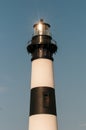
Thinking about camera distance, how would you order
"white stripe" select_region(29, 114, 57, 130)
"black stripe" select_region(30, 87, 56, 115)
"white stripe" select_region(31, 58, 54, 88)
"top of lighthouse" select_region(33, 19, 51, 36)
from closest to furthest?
"white stripe" select_region(29, 114, 57, 130)
"black stripe" select_region(30, 87, 56, 115)
"white stripe" select_region(31, 58, 54, 88)
"top of lighthouse" select_region(33, 19, 51, 36)

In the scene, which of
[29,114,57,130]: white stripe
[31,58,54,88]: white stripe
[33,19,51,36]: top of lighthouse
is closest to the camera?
[29,114,57,130]: white stripe

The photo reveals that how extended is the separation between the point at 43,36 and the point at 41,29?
770 mm

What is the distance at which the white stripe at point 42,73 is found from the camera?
21130mm

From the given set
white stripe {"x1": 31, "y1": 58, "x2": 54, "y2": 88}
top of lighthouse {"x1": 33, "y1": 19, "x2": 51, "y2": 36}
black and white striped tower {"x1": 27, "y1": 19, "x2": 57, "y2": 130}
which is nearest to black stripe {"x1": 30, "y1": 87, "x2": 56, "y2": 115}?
black and white striped tower {"x1": 27, "y1": 19, "x2": 57, "y2": 130}

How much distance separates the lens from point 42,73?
21344mm

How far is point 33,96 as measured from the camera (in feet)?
68.9

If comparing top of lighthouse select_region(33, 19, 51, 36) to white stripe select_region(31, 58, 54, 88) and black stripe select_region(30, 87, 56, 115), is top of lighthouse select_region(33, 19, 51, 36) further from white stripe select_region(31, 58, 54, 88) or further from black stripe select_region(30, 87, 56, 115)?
black stripe select_region(30, 87, 56, 115)

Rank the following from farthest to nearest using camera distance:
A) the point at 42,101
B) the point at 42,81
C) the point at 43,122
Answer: the point at 42,81 < the point at 42,101 < the point at 43,122

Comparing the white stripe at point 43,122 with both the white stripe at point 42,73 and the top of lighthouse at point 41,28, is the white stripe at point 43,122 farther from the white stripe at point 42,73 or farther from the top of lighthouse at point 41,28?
the top of lighthouse at point 41,28

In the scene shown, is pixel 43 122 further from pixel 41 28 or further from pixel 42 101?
pixel 41 28

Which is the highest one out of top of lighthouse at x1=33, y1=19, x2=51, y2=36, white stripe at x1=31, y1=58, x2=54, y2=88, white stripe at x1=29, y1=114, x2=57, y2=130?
top of lighthouse at x1=33, y1=19, x2=51, y2=36

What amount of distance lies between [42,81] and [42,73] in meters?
0.61

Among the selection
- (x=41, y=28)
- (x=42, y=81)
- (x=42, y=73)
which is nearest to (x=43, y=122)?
(x=42, y=81)

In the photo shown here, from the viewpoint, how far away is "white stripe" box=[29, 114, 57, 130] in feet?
65.9
